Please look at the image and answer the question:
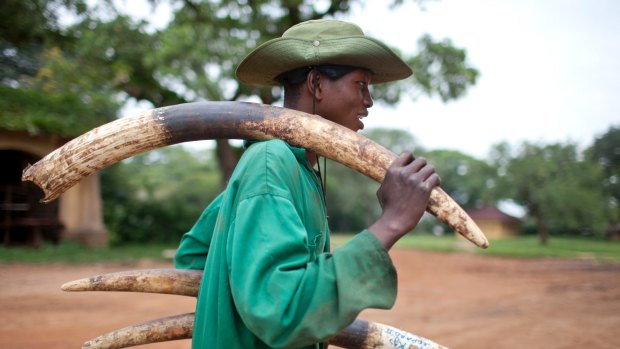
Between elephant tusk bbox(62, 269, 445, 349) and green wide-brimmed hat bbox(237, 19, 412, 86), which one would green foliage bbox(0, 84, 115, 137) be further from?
green wide-brimmed hat bbox(237, 19, 412, 86)

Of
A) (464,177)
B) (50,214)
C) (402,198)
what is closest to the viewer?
(402,198)

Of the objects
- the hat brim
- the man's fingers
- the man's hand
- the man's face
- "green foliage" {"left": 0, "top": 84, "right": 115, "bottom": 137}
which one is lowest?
the man's hand

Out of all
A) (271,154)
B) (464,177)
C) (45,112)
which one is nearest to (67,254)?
(45,112)

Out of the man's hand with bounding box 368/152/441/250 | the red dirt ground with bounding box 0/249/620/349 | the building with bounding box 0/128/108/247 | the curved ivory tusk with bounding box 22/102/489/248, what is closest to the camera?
the man's hand with bounding box 368/152/441/250

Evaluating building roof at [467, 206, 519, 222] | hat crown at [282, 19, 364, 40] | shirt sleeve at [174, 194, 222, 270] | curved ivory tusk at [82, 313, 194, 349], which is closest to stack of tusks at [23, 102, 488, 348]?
hat crown at [282, 19, 364, 40]

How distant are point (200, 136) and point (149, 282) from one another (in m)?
0.62

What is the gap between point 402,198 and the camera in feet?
4.38

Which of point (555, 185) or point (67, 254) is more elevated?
point (555, 185)

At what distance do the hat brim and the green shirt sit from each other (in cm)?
37

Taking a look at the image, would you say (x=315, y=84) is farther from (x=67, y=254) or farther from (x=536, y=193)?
(x=536, y=193)

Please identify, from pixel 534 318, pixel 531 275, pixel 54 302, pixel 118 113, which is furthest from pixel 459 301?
pixel 118 113

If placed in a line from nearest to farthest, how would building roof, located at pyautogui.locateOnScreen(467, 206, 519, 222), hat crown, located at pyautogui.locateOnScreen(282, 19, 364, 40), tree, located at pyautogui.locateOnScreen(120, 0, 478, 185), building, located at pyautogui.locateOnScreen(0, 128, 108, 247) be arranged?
hat crown, located at pyautogui.locateOnScreen(282, 19, 364, 40)
tree, located at pyautogui.locateOnScreen(120, 0, 478, 185)
building, located at pyautogui.locateOnScreen(0, 128, 108, 247)
building roof, located at pyautogui.locateOnScreen(467, 206, 519, 222)

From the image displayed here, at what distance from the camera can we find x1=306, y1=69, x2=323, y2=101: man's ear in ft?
5.44

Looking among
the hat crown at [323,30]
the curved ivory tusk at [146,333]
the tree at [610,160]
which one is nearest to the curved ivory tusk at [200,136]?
the hat crown at [323,30]
